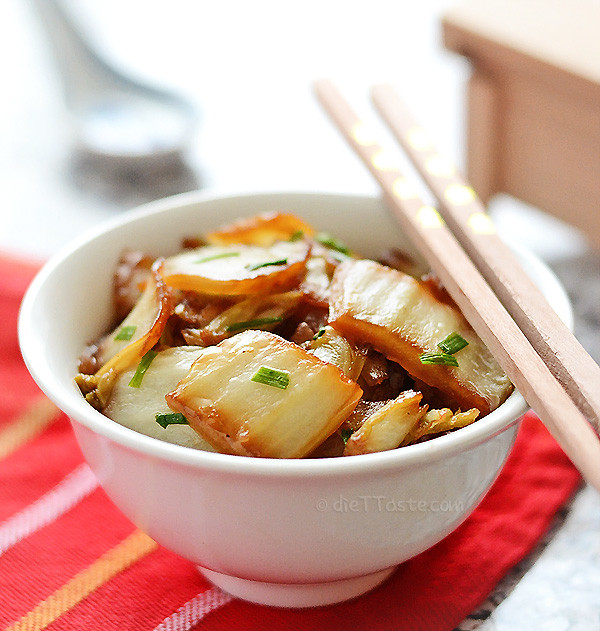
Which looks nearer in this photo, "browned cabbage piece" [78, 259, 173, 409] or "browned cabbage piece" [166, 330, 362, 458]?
"browned cabbage piece" [166, 330, 362, 458]

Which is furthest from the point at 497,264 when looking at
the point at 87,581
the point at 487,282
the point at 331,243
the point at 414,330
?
the point at 87,581

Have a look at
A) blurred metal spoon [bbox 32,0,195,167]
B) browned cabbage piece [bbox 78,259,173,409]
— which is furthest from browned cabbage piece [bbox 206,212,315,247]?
blurred metal spoon [bbox 32,0,195,167]

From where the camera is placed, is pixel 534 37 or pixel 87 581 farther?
pixel 534 37

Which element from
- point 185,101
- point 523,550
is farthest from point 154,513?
point 185,101

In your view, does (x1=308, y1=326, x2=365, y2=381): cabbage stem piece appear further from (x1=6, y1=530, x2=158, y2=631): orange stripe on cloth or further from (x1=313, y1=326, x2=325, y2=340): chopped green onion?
(x1=6, y1=530, x2=158, y2=631): orange stripe on cloth

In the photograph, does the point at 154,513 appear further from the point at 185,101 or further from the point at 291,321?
the point at 185,101

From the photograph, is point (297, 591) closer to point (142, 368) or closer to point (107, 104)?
point (142, 368)

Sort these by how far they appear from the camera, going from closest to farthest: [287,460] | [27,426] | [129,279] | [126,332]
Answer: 1. [287,460]
2. [126,332]
3. [129,279]
4. [27,426]
